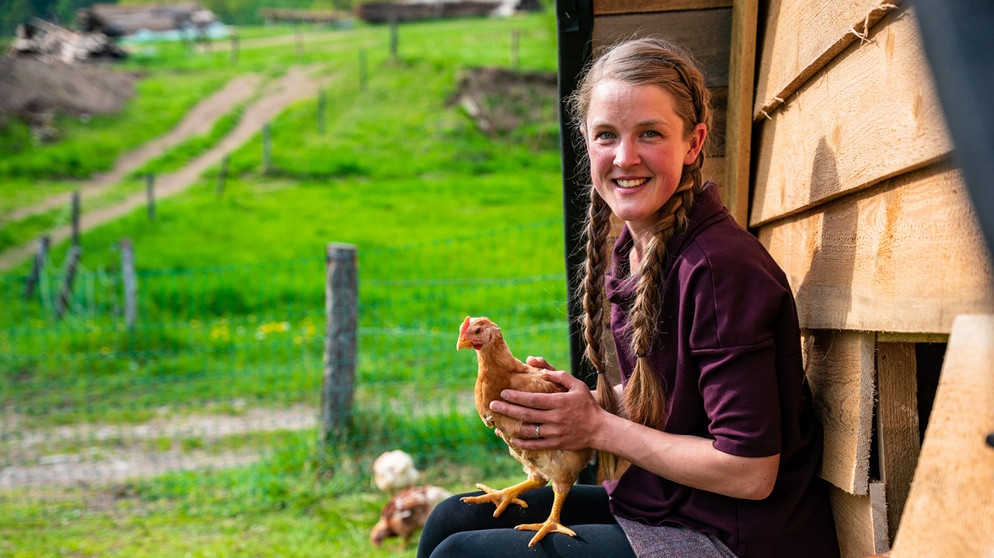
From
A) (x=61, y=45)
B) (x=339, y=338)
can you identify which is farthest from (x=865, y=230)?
(x=61, y=45)

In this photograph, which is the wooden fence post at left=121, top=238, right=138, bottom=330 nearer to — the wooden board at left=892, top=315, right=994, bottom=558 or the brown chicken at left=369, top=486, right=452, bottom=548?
the brown chicken at left=369, top=486, right=452, bottom=548

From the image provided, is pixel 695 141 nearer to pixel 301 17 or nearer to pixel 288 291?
pixel 288 291

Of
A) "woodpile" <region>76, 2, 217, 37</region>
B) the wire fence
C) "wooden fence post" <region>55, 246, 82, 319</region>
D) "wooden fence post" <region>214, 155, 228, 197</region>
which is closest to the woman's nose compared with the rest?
the wire fence

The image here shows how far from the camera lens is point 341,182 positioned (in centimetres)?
1741

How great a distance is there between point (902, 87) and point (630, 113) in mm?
528

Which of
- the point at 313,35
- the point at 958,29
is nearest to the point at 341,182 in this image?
the point at 958,29

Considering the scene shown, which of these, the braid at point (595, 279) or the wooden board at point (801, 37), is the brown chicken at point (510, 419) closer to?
the braid at point (595, 279)

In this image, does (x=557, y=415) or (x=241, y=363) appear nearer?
(x=557, y=415)

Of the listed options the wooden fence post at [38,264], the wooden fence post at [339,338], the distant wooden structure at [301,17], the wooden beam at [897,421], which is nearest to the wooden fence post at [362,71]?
the wooden fence post at [38,264]

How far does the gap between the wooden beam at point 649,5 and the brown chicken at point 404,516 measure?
2945mm

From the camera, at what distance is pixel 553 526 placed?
1797 millimetres

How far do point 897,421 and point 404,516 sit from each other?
344 centimetres

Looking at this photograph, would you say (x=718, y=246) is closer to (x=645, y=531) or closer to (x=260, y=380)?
(x=645, y=531)

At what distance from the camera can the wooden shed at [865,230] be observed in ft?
3.21
